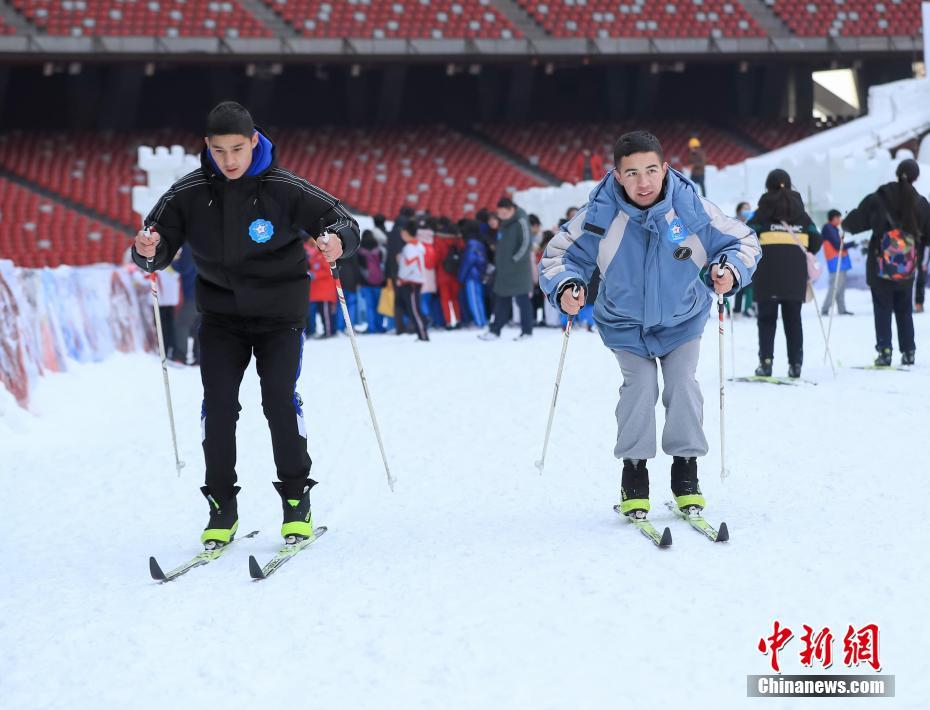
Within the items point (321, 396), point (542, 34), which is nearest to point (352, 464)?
point (321, 396)

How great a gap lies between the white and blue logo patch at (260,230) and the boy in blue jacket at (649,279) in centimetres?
96

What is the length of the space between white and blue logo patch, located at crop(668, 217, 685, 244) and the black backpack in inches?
466

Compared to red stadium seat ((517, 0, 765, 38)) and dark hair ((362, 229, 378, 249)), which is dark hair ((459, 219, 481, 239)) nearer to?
dark hair ((362, 229, 378, 249))

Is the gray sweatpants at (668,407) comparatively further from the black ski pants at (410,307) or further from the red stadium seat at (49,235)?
the red stadium seat at (49,235)

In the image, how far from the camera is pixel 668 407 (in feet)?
15.3

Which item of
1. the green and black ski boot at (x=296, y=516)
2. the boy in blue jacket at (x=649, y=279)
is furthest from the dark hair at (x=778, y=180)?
the green and black ski boot at (x=296, y=516)

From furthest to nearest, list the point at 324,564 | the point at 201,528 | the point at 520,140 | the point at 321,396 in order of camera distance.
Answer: the point at 520,140
the point at 321,396
the point at 201,528
the point at 324,564

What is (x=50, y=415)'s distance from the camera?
854cm

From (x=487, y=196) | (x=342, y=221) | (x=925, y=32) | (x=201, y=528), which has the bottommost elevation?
(x=201, y=528)

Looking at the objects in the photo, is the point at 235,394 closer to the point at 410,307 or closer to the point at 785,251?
the point at 785,251

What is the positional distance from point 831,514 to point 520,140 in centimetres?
2891

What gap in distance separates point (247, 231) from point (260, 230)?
43 millimetres

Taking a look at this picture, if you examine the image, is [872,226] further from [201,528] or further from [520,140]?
[520,140]

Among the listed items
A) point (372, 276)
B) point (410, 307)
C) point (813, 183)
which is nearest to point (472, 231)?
point (372, 276)
